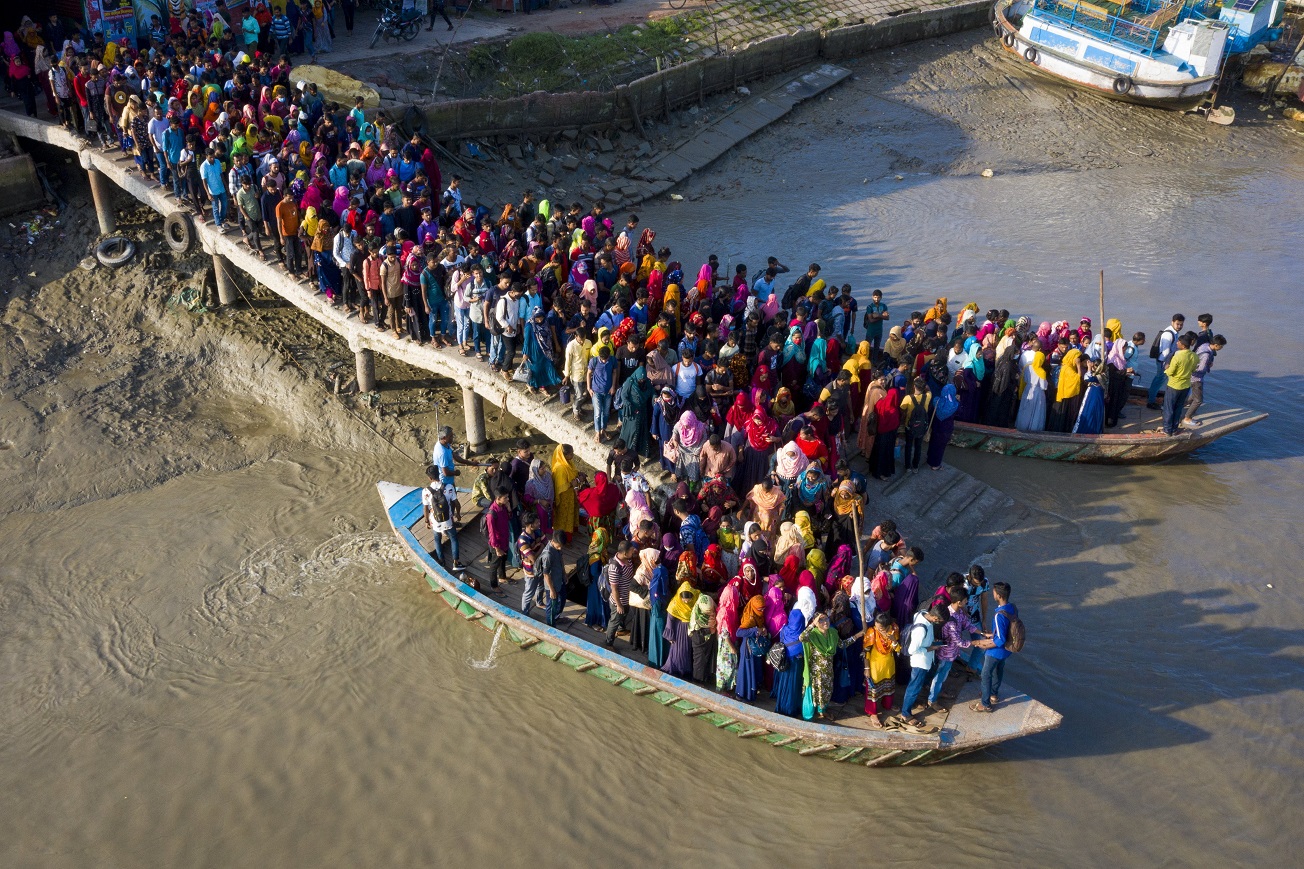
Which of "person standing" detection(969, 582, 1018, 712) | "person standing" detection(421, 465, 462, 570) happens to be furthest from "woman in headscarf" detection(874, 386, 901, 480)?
"person standing" detection(421, 465, 462, 570)

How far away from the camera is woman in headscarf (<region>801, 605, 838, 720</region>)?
7.41 m

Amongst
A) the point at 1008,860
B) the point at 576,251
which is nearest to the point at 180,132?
the point at 576,251

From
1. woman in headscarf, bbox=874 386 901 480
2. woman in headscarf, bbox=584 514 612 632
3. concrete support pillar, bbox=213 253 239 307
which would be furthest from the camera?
concrete support pillar, bbox=213 253 239 307

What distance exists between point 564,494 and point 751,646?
245cm

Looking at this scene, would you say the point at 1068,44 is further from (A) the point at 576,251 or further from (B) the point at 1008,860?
(B) the point at 1008,860

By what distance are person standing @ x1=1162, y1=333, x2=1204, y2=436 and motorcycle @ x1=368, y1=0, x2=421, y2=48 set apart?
48.3ft

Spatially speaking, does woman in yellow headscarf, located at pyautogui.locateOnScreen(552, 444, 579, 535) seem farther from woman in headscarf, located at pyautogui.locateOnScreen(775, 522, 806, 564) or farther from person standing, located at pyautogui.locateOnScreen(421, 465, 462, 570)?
woman in headscarf, located at pyautogui.locateOnScreen(775, 522, 806, 564)

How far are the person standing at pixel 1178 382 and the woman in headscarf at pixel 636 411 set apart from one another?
5471 mm

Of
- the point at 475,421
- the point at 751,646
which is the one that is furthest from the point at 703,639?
the point at 475,421

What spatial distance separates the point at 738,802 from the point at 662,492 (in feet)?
9.82

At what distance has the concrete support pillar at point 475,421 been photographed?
1172 cm

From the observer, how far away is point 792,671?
7.68 meters

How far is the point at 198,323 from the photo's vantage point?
13.9 meters

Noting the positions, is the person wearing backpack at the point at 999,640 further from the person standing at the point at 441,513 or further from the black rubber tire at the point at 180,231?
the black rubber tire at the point at 180,231
